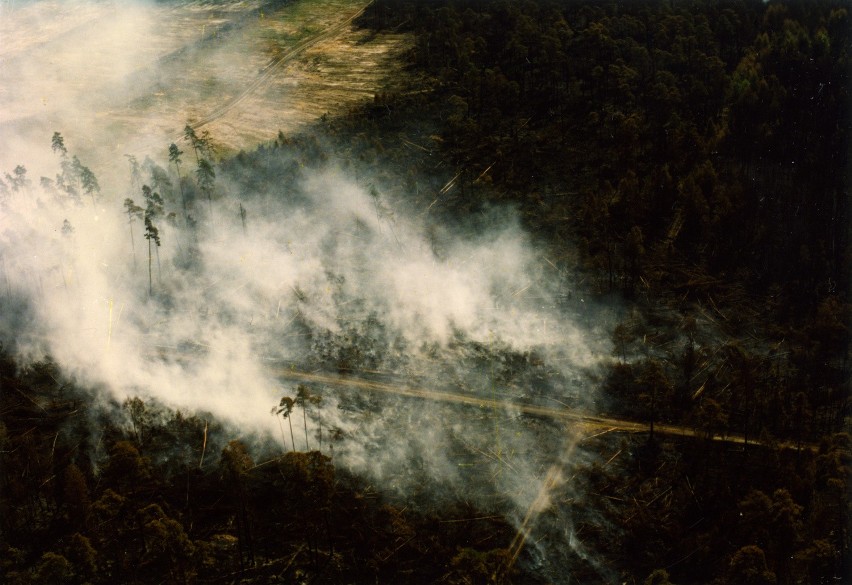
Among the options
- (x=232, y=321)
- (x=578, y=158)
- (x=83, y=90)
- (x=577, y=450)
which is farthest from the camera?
(x=83, y=90)

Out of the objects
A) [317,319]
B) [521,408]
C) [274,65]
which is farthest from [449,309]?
[274,65]

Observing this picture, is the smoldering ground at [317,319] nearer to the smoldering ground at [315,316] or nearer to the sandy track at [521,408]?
the smoldering ground at [315,316]

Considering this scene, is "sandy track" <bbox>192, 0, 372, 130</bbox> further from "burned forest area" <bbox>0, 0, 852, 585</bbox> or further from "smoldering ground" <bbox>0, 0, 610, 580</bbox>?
"smoldering ground" <bbox>0, 0, 610, 580</bbox>

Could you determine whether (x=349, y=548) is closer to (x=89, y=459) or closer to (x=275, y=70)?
(x=89, y=459)

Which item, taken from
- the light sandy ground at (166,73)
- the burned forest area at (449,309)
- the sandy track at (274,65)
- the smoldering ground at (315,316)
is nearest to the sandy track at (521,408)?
the burned forest area at (449,309)

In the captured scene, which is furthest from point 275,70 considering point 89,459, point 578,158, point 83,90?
point 89,459

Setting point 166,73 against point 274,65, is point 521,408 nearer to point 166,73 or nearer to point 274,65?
point 274,65

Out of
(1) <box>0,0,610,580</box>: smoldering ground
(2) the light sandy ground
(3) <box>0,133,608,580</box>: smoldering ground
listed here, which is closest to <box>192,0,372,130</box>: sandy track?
(2) the light sandy ground
